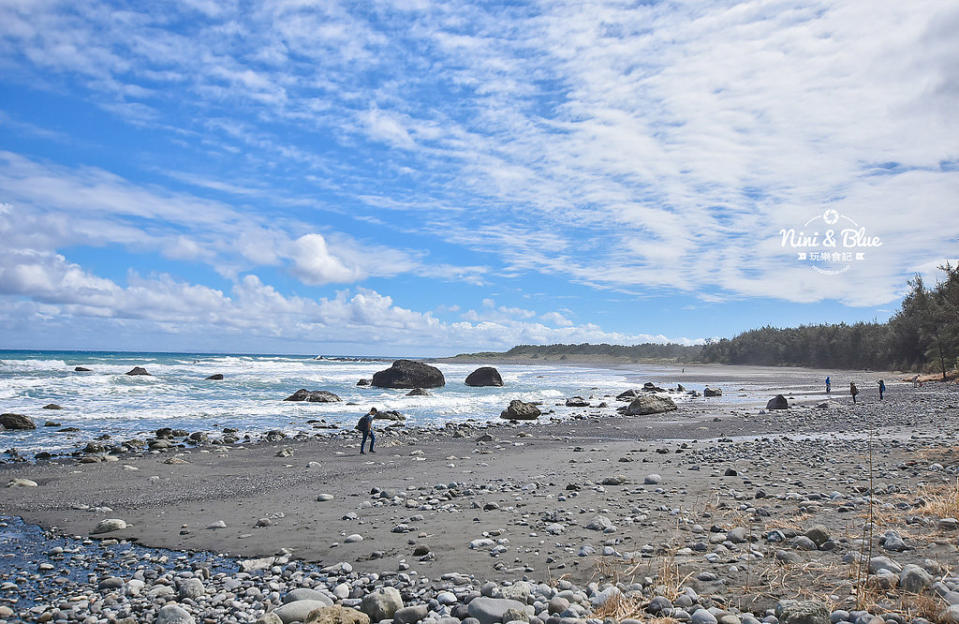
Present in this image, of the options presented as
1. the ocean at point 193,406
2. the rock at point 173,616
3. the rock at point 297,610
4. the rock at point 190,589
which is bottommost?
the ocean at point 193,406

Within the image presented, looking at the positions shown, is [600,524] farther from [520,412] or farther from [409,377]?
[409,377]

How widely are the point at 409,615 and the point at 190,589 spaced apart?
2.39 metres

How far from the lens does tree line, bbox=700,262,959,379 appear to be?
142 ft

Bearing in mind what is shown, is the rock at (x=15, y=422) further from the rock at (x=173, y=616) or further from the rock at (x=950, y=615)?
the rock at (x=950, y=615)

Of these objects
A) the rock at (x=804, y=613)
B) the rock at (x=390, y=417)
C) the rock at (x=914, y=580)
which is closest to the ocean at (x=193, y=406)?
the rock at (x=390, y=417)

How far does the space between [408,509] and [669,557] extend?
4.26 metres

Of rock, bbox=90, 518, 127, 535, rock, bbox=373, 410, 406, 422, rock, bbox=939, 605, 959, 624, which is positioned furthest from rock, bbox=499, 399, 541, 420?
rock, bbox=939, 605, 959, 624

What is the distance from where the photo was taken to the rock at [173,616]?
15.9ft

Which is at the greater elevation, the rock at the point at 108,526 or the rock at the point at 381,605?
the rock at the point at 381,605

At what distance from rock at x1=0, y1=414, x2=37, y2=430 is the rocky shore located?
7.28 meters

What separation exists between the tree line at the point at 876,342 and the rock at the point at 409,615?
40392 millimetres

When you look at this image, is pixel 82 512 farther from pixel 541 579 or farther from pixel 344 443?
pixel 344 443

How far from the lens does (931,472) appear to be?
32.1 ft

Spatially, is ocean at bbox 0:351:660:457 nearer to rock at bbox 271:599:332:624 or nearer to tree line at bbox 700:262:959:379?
rock at bbox 271:599:332:624
